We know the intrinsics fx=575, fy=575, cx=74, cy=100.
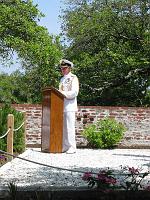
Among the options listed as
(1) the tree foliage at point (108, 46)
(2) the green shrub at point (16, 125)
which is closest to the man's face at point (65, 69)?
(2) the green shrub at point (16, 125)

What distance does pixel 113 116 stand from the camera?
1543cm

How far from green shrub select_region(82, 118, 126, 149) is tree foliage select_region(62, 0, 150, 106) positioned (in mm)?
7617

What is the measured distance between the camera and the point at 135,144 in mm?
15344

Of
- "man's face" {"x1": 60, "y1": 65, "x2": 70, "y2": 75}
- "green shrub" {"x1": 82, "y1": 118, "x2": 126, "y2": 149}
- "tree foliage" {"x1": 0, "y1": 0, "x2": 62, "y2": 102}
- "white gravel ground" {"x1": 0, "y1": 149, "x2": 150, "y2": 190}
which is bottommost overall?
"white gravel ground" {"x1": 0, "y1": 149, "x2": 150, "y2": 190}

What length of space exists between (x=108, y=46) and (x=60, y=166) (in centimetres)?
1343

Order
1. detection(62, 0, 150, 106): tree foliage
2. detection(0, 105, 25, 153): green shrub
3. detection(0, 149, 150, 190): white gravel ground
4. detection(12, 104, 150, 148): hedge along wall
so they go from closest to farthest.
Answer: detection(0, 149, 150, 190): white gravel ground < detection(0, 105, 25, 153): green shrub < detection(12, 104, 150, 148): hedge along wall < detection(62, 0, 150, 106): tree foliage

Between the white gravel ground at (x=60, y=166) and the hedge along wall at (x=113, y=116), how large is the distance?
2324 mm

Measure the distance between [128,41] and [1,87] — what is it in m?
11.0

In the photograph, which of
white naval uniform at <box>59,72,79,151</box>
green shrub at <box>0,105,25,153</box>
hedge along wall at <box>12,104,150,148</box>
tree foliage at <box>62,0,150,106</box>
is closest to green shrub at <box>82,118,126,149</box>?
hedge along wall at <box>12,104,150,148</box>

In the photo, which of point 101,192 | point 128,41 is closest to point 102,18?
point 128,41

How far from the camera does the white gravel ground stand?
7.64 metres

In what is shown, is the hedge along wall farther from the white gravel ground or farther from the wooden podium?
the wooden podium

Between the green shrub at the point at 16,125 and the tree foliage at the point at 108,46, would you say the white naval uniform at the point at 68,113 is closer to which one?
the green shrub at the point at 16,125

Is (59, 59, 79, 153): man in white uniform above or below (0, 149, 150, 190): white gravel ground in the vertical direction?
above
